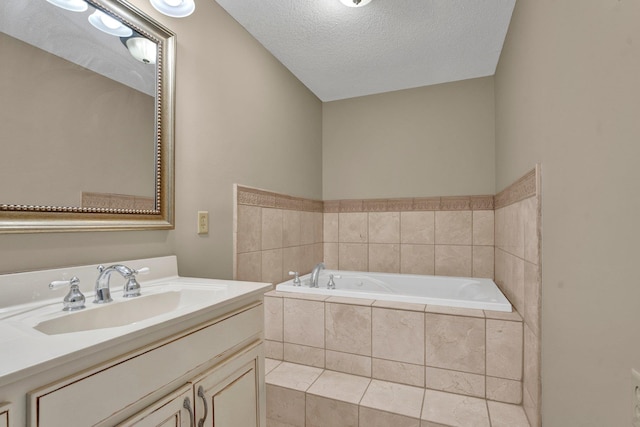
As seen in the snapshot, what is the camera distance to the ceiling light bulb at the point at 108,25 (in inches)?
48.2

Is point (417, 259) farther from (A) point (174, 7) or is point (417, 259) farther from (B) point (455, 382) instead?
(A) point (174, 7)

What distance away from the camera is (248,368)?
45.3 inches

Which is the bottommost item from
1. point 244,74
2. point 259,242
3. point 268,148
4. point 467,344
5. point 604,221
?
point 467,344

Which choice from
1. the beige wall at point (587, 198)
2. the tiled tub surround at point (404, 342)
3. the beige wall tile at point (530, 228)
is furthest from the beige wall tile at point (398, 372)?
the beige wall tile at point (530, 228)

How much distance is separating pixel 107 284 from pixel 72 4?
101 centimetres

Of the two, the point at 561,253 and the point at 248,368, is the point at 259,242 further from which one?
the point at 561,253

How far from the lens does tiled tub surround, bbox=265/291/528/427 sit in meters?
1.60

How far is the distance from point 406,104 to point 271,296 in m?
A: 2.10

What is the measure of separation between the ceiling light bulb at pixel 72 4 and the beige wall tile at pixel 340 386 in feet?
6.50

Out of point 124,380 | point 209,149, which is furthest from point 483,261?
point 124,380

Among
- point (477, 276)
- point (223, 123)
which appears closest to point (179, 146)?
point (223, 123)

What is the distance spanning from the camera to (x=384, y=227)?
118 inches

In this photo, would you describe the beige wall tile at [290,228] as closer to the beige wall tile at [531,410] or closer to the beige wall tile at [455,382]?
the beige wall tile at [455,382]

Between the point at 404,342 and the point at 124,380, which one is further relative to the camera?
the point at 404,342
